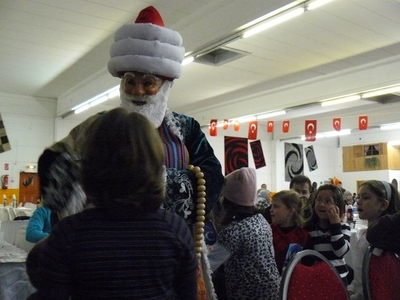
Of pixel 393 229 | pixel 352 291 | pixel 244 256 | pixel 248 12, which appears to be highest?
pixel 248 12

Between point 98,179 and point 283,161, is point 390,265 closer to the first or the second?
point 98,179

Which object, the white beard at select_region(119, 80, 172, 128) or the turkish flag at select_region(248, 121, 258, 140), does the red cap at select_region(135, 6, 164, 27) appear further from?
the turkish flag at select_region(248, 121, 258, 140)

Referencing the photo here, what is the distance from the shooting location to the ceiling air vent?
694 cm

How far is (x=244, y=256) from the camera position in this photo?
7.31 ft

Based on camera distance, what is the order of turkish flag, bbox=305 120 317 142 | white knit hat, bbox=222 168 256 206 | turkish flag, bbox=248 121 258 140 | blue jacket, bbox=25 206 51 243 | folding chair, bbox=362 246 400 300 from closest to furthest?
folding chair, bbox=362 246 400 300, white knit hat, bbox=222 168 256 206, blue jacket, bbox=25 206 51 243, turkish flag, bbox=305 120 317 142, turkish flag, bbox=248 121 258 140

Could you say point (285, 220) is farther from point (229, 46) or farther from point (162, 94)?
point (229, 46)

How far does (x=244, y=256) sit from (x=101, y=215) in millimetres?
1412

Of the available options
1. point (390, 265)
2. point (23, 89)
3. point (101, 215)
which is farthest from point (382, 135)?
point (101, 215)

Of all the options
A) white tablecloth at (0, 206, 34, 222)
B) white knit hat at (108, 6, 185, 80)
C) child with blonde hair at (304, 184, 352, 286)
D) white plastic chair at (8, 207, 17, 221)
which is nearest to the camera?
white knit hat at (108, 6, 185, 80)

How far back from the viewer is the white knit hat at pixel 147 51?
1.39m

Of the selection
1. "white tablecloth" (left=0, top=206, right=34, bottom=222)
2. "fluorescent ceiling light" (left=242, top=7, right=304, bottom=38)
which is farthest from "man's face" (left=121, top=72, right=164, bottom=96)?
"white tablecloth" (left=0, top=206, right=34, bottom=222)

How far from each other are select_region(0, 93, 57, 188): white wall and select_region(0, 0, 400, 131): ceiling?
0.30 metres

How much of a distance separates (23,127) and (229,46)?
6281mm

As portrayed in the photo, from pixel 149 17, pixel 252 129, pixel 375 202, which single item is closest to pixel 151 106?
pixel 149 17
